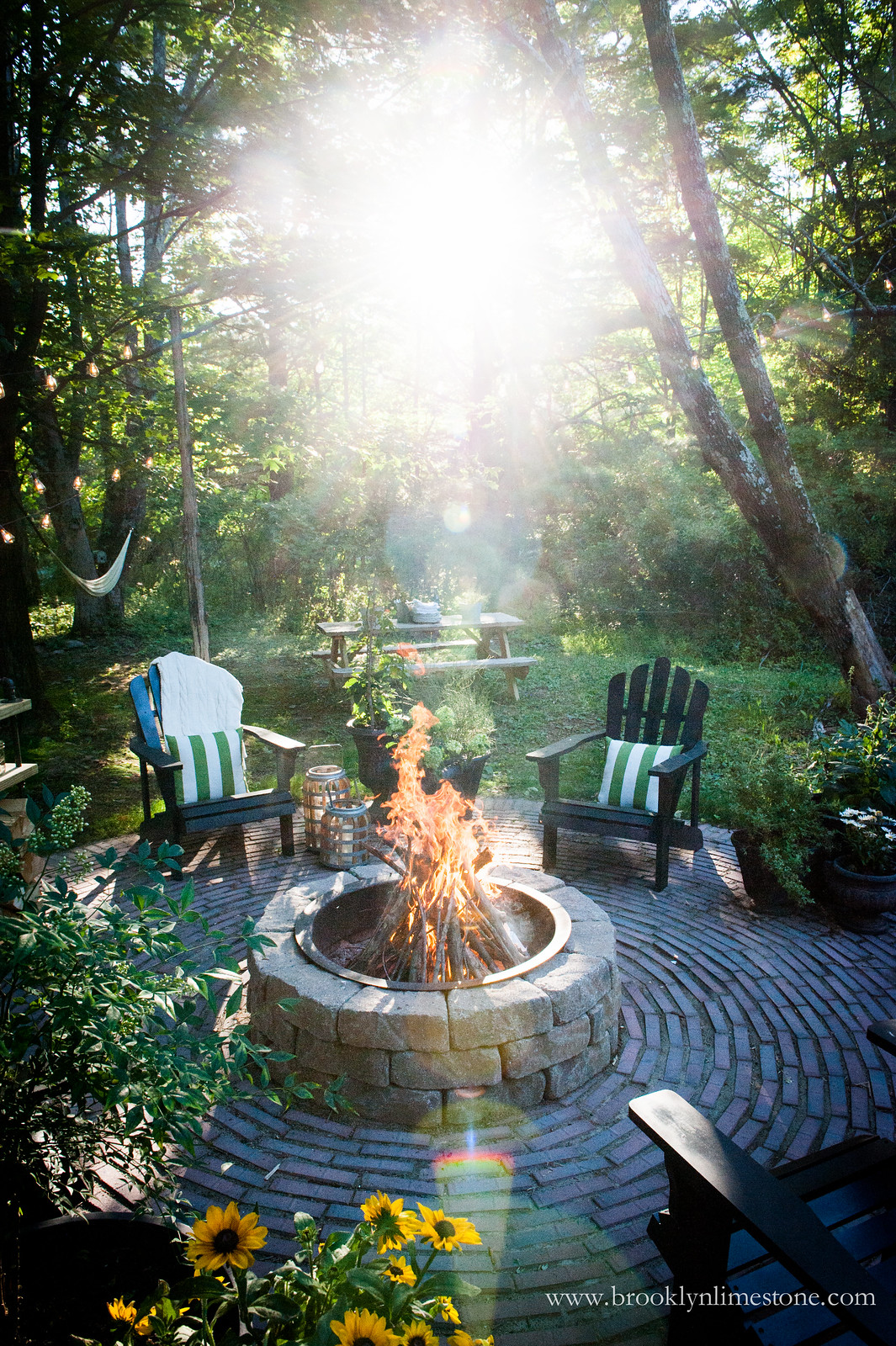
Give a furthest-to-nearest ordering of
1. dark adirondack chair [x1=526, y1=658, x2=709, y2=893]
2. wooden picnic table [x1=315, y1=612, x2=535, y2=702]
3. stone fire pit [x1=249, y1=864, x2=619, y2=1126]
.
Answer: wooden picnic table [x1=315, y1=612, x2=535, y2=702]
dark adirondack chair [x1=526, y1=658, x2=709, y2=893]
stone fire pit [x1=249, y1=864, x2=619, y2=1126]

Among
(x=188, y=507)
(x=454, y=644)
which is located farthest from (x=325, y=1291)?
(x=454, y=644)

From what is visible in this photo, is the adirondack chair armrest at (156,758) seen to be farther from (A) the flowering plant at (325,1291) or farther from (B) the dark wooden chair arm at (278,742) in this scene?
(A) the flowering plant at (325,1291)

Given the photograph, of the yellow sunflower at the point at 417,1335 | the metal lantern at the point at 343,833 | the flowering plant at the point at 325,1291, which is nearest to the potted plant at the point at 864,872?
the metal lantern at the point at 343,833

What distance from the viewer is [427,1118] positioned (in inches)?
97.0

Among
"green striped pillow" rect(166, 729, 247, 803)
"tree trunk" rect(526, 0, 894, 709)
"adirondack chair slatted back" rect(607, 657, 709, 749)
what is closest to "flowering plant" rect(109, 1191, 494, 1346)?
"green striped pillow" rect(166, 729, 247, 803)

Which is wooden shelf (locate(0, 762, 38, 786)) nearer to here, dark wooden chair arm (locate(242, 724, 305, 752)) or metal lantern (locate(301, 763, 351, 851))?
dark wooden chair arm (locate(242, 724, 305, 752))

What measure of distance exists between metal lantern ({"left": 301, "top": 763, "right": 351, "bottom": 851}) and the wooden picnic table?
293 cm

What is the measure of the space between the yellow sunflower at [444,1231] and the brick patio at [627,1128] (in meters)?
0.87

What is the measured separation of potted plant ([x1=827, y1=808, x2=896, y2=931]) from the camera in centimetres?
364

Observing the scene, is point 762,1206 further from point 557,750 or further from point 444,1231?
point 557,750

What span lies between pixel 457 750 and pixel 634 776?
1.15 metres

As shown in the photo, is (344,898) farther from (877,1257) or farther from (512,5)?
(512,5)

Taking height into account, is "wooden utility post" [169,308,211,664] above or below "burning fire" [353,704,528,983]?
above

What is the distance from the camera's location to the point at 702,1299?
1448 millimetres
